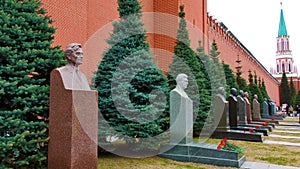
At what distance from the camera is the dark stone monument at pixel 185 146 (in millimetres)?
6535

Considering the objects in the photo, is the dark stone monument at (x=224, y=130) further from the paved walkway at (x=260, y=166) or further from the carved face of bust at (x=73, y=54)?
the carved face of bust at (x=73, y=54)

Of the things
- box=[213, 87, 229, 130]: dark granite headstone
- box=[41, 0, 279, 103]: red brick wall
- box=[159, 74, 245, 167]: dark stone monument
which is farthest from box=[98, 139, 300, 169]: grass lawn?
box=[41, 0, 279, 103]: red brick wall

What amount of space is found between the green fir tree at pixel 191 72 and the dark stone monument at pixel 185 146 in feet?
11.2

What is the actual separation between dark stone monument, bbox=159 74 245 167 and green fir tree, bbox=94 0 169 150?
15.9 inches

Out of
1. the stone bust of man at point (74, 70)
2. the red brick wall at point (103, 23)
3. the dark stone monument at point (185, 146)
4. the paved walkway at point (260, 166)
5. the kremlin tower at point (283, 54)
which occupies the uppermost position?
the kremlin tower at point (283, 54)

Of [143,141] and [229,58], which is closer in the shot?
[143,141]

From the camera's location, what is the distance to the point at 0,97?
444 centimetres

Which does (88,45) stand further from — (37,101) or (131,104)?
(37,101)

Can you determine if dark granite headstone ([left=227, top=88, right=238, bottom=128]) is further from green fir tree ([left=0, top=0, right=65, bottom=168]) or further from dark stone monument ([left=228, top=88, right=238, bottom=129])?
green fir tree ([left=0, top=0, right=65, bottom=168])

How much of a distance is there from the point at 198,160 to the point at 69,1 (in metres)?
7.92

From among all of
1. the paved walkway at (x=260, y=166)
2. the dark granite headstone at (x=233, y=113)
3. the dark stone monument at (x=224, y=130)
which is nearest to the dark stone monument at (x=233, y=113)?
the dark granite headstone at (x=233, y=113)

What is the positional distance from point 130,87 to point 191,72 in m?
4.83

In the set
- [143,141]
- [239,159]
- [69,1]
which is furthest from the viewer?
[69,1]

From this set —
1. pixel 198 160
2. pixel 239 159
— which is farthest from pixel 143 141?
pixel 239 159
